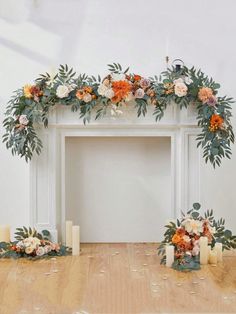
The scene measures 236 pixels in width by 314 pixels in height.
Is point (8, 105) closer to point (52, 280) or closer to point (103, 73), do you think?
point (103, 73)

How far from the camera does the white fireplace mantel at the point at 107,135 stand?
521 centimetres

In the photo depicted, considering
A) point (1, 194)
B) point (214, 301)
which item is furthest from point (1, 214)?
point (214, 301)

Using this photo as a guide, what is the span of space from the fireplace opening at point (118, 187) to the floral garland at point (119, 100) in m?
0.50

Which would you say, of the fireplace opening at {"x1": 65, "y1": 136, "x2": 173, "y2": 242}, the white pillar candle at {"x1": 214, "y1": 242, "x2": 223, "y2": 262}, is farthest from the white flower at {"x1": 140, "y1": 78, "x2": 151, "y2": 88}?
the white pillar candle at {"x1": 214, "y1": 242, "x2": 223, "y2": 262}

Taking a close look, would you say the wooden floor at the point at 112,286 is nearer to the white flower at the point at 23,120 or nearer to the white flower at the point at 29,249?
the white flower at the point at 29,249

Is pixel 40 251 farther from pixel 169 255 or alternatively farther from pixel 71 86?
pixel 71 86

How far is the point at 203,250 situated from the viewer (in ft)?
15.6

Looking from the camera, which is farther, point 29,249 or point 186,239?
point 29,249

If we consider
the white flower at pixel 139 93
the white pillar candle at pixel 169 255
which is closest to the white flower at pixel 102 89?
the white flower at pixel 139 93

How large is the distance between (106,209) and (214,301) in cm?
196

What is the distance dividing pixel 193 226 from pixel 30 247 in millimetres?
1268

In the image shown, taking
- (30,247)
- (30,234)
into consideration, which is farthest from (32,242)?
(30,234)

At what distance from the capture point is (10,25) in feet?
18.0

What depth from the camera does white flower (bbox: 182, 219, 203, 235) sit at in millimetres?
4891
